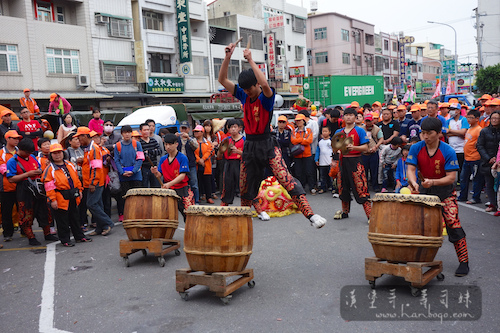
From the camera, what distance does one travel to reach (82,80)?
25766 mm

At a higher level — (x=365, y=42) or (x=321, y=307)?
(x=365, y=42)

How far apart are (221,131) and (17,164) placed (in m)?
5.55

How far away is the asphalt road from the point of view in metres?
4.21

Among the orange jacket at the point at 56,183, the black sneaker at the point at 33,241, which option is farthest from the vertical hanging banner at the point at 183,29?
the orange jacket at the point at 56,183

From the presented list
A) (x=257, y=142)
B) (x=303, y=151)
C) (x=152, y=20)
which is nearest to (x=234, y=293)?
(x=257, y=142)

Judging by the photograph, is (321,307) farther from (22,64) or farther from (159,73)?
(159,73)

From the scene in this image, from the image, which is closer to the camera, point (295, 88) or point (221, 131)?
point (221, 131)

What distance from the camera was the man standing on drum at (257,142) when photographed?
529 centimetres

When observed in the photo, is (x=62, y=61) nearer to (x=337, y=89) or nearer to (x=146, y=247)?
(x=337, y=89)

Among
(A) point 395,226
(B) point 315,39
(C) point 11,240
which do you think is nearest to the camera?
(A) point 395,226

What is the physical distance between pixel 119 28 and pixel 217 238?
26.0 metres

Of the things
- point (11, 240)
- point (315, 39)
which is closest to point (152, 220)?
point (11, 240)

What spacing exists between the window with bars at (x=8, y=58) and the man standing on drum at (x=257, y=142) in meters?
21.4

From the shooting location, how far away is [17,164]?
7957mm
